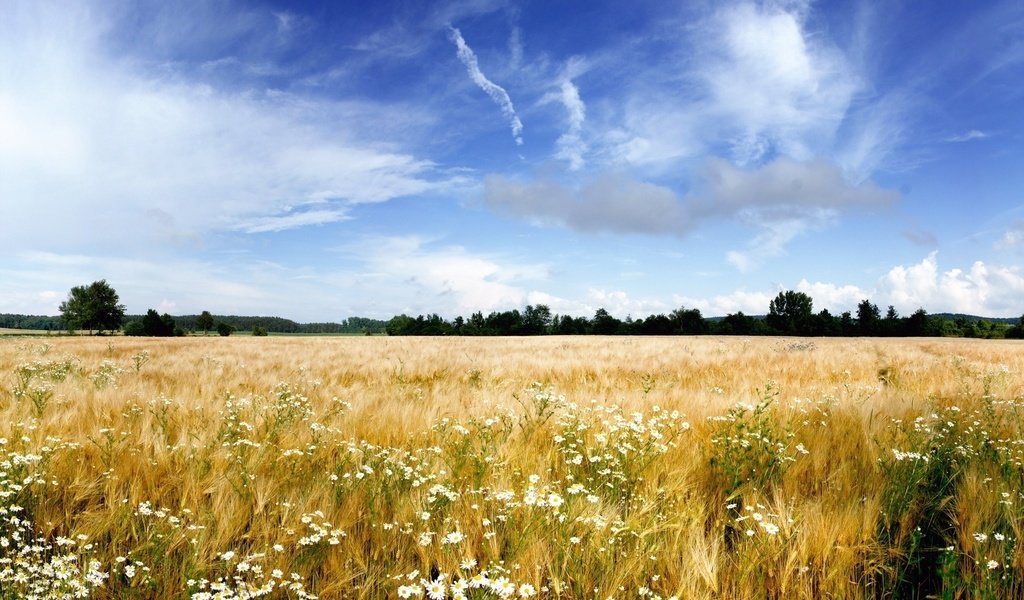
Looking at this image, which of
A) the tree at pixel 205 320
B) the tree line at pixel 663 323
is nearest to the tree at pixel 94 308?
the tree line at pixel 663 323

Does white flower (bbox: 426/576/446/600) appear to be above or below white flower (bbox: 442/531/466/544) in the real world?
below

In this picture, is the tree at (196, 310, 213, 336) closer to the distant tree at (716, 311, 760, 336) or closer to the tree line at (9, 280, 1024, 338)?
the tree line at (9, 280, 1024, 338)

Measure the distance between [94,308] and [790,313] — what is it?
158 m

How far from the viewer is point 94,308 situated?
105 m

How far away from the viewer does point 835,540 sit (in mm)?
2688

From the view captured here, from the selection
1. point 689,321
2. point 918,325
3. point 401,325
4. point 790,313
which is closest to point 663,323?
point 689,321

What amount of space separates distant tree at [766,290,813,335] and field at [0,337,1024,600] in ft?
352

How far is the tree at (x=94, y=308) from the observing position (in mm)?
104875

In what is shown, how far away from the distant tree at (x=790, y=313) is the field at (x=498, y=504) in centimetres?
10719

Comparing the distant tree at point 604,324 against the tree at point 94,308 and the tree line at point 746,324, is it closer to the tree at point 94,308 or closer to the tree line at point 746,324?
the tree line at point 746,324

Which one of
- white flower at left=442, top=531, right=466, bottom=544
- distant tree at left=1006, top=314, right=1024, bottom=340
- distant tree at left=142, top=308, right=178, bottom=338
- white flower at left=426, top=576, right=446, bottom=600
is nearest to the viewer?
white flower at left=426, top=576, right=446, bottom=600

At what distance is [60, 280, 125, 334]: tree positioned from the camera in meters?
105

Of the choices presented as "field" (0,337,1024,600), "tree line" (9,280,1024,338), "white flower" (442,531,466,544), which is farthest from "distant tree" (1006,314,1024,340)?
"white flower" (442,531,466,544)

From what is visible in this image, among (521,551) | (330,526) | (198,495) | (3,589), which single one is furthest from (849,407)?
(3,589)
